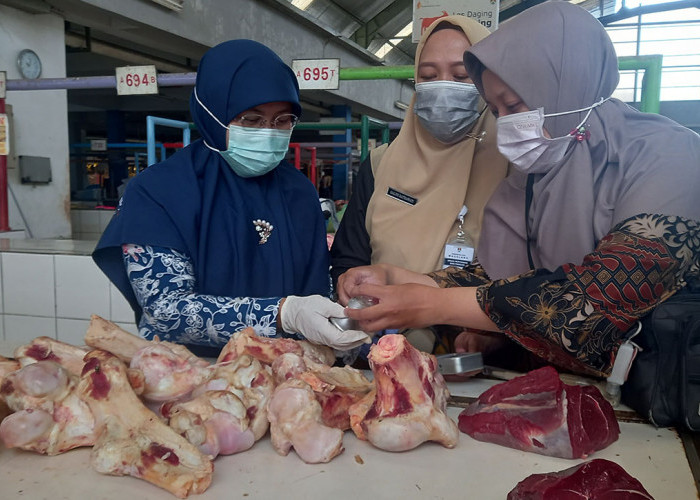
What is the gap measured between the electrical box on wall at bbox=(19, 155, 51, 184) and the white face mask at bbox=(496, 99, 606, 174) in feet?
15.6

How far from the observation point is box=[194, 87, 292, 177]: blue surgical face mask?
173cm

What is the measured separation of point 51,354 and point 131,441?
34cm

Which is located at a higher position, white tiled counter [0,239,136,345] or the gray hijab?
the gray hijab

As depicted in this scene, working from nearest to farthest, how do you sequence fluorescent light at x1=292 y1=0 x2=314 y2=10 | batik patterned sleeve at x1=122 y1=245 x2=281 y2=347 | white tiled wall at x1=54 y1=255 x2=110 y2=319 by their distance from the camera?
batik patterned sleeve at x1=122 y1=245 x2=281 y2=347 < white tiled wall at x1=54 y1=255 x2=110 y2=319 < fluorescent light at x1=292 y1=0 x2=314 y2=10

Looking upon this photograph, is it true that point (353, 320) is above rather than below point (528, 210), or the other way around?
below

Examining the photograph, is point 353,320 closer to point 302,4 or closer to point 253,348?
point 253,348

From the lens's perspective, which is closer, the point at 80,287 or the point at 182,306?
the point at 182,306

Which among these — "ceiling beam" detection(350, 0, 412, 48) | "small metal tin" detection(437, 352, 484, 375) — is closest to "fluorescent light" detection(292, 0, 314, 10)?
"ceiling beam" detection(350, 0, 412, 48)

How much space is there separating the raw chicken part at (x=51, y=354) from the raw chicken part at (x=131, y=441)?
0.12 metres

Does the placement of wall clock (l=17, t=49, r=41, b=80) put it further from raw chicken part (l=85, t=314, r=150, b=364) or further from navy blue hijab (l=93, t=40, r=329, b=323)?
raw chicken part (l=85, t=314, r=150, b=364)

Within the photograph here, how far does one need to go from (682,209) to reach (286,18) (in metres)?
7.65

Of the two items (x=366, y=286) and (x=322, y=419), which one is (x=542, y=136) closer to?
A: (x=366, y=286)

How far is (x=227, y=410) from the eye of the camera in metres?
1.04

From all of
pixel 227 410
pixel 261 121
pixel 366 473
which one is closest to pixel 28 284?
pixel 261 121
